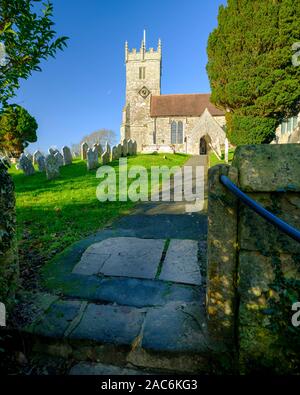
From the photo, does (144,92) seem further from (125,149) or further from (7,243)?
(7,243)

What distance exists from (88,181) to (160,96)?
3705 cm

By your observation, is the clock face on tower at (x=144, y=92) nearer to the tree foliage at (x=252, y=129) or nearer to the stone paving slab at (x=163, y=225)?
the tree foliage at (x=252, y=129)

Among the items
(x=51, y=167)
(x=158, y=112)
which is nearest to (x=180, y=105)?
(x=158, y=112)

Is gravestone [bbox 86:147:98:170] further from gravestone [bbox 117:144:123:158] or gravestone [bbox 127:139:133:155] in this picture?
gravestone [bbox 127:139:133:155]

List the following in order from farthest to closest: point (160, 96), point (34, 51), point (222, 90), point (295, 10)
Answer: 1. point (160, 96)
2. point (222, 90)
3. point (295, 10)
4. point (34, 51)

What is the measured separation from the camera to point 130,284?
2855 mm

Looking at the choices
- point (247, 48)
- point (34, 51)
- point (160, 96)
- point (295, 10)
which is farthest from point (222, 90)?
point (160, 96)

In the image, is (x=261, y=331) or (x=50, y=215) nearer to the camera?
(x=261, y=331)

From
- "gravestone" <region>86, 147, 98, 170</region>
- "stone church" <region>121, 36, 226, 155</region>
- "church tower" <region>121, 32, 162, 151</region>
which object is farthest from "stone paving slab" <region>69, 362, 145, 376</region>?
"church tower" <region>121, 32, 162, 151</region>

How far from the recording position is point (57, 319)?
7.48 feet

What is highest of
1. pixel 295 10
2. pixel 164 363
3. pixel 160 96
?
pixel 160 96

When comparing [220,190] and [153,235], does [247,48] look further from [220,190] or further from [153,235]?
[220,190]

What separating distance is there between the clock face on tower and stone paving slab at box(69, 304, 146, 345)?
153 ft

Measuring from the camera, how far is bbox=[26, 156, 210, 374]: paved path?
6.55ft
